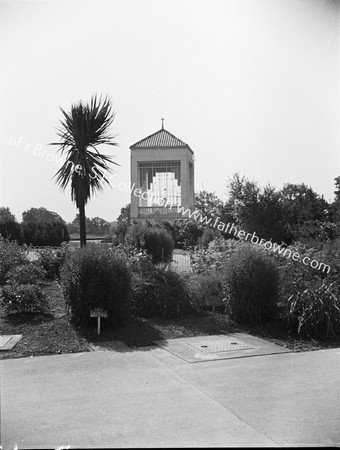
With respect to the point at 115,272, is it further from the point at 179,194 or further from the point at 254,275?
the point at 179,194

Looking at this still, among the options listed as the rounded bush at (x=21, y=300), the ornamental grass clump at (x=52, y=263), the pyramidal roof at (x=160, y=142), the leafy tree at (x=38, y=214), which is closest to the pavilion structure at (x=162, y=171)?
the pyramidal roof at (x=160, y=142)

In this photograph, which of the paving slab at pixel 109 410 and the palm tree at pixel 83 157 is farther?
the palm tree at pixel 83 157

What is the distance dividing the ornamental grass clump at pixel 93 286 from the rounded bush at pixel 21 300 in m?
1.00

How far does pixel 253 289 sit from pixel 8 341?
3564 millimetres

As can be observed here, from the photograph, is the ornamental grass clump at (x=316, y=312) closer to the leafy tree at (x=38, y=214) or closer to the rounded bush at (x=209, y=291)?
the rounded bush at (x=209, y=291)

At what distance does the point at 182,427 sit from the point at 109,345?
2.71 meters

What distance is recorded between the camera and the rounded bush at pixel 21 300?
24.6ft

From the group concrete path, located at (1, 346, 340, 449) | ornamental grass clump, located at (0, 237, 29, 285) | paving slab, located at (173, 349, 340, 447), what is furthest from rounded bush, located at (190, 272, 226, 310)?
ornamental grass clump, located at (0, 237, 29, 285)

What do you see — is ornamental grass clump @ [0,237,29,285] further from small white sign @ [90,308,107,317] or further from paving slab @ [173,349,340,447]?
paving slab @ [173,349,340,447]

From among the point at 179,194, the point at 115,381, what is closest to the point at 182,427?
the point at 115,381

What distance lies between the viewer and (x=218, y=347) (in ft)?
19.5

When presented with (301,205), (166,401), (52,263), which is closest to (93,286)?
(166,401)

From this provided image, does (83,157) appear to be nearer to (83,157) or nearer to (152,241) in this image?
(83,157)

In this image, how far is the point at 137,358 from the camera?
17.4 feet
